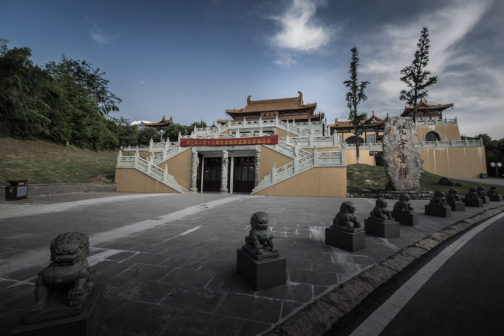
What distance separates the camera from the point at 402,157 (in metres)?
12.0

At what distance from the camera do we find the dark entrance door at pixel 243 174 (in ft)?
59.0

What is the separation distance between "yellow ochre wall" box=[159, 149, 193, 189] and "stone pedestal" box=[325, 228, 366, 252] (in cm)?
1475

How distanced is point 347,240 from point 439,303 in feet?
4.88

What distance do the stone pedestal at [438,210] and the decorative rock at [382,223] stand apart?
3.72m

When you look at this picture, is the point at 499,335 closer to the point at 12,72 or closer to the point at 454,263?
the point at 454,263

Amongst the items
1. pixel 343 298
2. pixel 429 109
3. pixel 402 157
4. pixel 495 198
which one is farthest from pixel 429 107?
pixel 343 298

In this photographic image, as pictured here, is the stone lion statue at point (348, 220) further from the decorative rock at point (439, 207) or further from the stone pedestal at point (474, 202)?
the stone pedestal at point (474, 202)

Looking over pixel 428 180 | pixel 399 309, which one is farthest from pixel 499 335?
pixel 428 180

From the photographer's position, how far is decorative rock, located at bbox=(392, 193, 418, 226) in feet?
17.8

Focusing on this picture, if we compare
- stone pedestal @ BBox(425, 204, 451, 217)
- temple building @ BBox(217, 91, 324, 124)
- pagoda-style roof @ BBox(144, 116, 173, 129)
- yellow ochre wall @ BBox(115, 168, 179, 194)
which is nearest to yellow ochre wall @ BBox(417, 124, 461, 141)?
temple building @ BBox(217, 91, 324, 124)

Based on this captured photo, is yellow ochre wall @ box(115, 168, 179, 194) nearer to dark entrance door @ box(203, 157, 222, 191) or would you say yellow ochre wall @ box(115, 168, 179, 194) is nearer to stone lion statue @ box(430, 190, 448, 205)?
dark entrance door @ box(203, 157, 222, 191)

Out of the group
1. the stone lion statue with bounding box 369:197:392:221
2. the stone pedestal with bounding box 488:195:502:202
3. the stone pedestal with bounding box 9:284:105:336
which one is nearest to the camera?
the stone pedestal with bounding box 9:284:105:336

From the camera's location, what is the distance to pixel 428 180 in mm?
16750

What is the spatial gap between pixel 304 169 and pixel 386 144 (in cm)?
523
